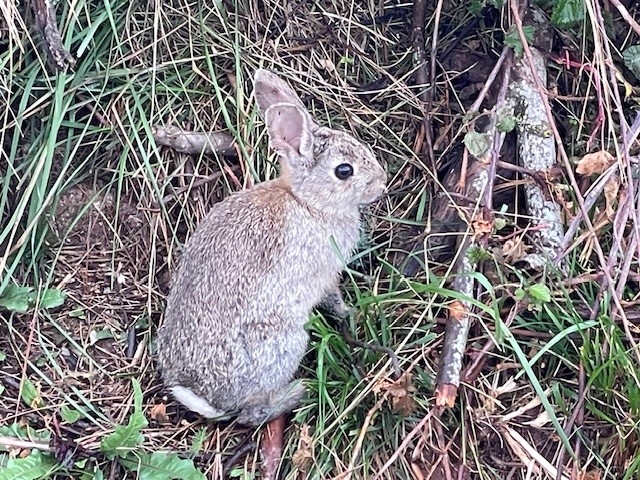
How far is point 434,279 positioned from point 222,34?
1.63 metres

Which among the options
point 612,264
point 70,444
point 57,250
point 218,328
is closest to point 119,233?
point 57,250

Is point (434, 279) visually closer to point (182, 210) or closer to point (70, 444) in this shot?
point (182, 210)

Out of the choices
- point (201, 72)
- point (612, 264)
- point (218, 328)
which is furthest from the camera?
point (201, 72)

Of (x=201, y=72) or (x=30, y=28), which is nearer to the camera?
(x=30, y=28)

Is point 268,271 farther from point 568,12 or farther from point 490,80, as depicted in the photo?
point 568,12

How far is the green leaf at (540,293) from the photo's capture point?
3416 millimetres

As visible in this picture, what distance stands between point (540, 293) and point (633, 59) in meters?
1.32

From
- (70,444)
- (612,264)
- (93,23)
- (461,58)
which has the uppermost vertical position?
(93,23)

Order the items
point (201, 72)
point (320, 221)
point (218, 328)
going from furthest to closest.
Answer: point (201, 72), point (320, 221), point (218, 328)

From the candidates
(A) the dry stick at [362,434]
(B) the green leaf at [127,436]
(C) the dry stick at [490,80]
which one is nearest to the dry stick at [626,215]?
(C) the dry stick at [490,80]

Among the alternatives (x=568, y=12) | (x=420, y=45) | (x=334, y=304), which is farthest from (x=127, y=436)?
(x=568, y=12)

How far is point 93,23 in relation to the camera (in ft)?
13.6

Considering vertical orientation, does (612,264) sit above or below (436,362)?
above

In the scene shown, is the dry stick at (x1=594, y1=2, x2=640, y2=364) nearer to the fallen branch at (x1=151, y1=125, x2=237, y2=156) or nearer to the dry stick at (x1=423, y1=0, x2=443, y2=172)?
the dry stick at (x1=423, y1=0, x2=443, y2=172)
